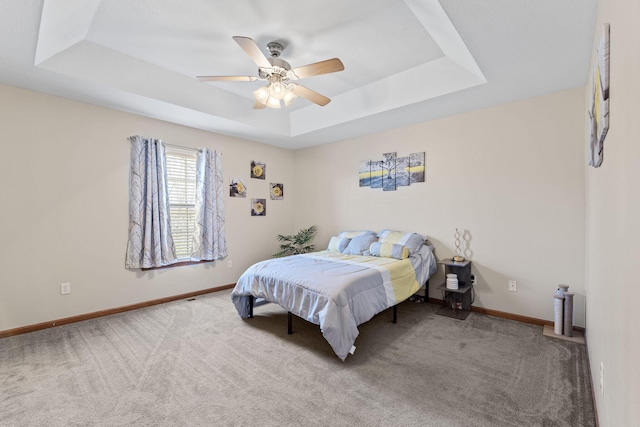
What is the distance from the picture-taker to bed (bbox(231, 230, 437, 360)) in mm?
2350

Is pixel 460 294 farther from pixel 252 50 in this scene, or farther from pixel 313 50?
pixel 252 50

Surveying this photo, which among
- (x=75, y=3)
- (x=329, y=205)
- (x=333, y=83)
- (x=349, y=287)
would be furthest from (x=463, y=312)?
(x=75, y=3)

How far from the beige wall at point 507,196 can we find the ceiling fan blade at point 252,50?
2474 mm

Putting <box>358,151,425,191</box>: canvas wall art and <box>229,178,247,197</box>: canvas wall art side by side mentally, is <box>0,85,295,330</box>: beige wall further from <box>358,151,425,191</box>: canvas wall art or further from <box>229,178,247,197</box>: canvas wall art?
<box>358,151,425,191</box>: canvas wall art

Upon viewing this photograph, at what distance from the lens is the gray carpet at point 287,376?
174 cm

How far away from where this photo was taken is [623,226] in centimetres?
102

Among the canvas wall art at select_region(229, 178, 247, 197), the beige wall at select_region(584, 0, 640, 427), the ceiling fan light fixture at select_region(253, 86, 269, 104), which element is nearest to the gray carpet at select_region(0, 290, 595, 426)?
the beige wall at select_region(584, 0, 640, 427)

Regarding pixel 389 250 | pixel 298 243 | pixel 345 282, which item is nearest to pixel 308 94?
pixel 345 282

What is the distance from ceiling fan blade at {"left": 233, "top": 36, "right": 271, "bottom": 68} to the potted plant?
3.22 meters

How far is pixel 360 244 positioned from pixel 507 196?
1847mm

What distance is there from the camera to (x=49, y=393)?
1.95 metres

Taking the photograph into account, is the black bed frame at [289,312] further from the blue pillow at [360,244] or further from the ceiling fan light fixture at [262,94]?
the ceiling fan light fixture at [262,94]

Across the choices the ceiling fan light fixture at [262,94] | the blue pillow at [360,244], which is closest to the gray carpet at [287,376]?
the blue pillow at [360,244]

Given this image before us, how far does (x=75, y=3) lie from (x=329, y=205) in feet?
12.7
